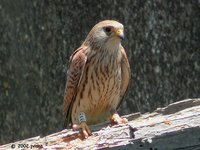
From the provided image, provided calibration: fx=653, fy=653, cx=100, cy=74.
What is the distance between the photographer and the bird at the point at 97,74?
4637 millimetres

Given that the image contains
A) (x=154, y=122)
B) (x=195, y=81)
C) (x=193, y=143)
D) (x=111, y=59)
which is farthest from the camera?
(x=195, y=81)

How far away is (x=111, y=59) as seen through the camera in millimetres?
4684

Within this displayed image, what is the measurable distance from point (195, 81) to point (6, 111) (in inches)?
63.8

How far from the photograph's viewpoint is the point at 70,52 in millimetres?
5562

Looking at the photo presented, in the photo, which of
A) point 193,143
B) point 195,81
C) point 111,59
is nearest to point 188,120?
point 193,143

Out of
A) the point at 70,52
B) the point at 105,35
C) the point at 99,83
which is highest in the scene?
the point at 105,35

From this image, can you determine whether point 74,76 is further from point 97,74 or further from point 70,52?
point 70,52

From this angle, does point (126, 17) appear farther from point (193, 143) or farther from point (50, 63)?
point (193, 143)

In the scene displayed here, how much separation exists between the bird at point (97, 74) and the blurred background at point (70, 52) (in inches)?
28.5

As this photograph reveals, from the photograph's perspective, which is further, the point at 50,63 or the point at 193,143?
the point at 50,63

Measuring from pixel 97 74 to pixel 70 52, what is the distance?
3.13 feet

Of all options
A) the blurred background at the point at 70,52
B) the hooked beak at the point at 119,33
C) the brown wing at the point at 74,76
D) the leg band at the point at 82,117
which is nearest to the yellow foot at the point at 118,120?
the leg band at the point at 82,117

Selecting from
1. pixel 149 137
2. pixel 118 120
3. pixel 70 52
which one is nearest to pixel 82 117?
pixel 118 120

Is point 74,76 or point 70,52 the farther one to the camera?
Answer: point 70,52
